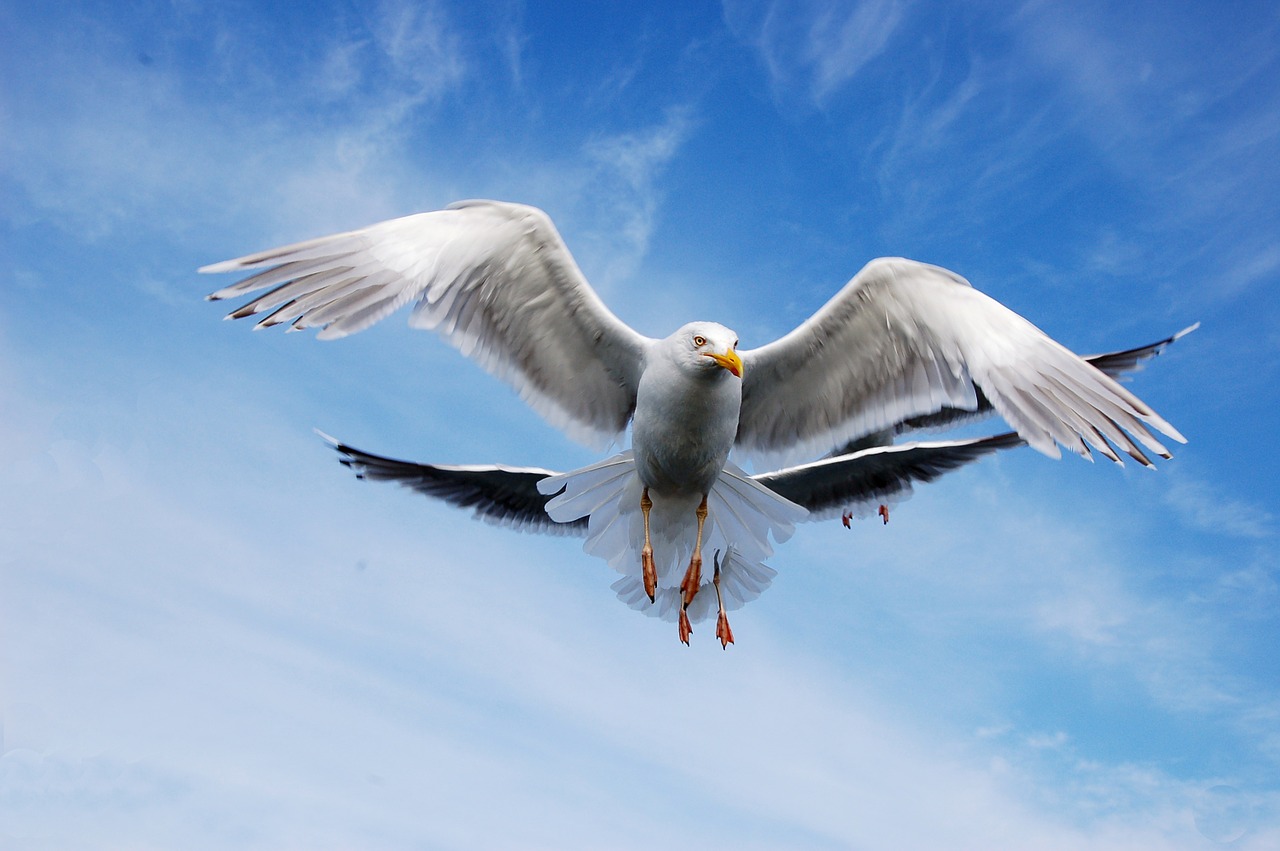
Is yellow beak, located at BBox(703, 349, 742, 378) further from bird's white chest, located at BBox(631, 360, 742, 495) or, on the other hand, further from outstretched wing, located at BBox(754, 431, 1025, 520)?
outstretched wing, located at BBox(754, 431, 1025, 520)

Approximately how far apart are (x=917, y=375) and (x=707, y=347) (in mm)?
1162

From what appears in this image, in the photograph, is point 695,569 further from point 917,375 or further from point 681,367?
point 917,375

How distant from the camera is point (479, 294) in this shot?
5438 mm

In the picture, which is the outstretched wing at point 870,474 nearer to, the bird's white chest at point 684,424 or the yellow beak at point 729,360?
the bird's white chest at point 684,424

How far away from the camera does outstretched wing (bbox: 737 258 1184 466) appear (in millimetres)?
4441

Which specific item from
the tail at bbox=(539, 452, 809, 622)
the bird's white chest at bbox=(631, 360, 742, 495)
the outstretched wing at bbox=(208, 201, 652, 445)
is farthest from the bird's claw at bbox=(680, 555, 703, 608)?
the outstretched wing at bbox=(208, 201, 652, 445)

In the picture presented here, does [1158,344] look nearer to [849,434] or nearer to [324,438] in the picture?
[849,434]

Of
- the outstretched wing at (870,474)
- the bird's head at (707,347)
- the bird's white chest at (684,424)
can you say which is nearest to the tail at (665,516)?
the bird's white chest at (684,424)

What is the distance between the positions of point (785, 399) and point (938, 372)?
95 cm

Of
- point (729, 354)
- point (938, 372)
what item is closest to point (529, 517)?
point (729, 354)

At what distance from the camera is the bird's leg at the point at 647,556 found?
18.4 feet

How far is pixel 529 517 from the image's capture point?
7.17 m

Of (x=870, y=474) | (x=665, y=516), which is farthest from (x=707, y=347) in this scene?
(x=870, y=474)

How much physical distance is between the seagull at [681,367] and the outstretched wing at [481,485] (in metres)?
0.99
